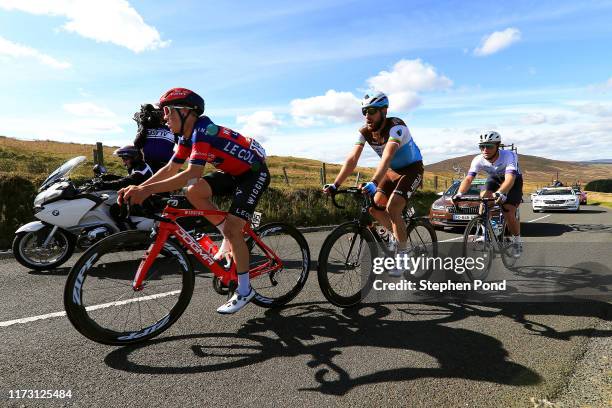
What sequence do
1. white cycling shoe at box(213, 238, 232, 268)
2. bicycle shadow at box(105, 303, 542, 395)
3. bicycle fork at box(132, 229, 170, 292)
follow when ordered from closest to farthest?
bicycle shadow at box(105, 303, 542, 395) → bicycle fork at box(132, 229, 170, 292) → white cycling shoe at box(213, 238, 232, 268)

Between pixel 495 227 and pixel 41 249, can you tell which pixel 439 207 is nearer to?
pixel 495 227

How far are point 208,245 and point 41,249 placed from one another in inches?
140

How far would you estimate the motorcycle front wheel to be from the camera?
5895mm

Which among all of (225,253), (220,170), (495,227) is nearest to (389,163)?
(220,170)

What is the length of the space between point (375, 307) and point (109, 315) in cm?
274

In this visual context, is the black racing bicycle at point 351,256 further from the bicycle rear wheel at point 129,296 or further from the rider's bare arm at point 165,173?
the rider's bare arm at point 165,173

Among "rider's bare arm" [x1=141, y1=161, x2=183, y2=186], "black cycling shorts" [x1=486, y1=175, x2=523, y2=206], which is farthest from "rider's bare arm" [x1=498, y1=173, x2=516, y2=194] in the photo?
"rider's bare arm" [x1=141, y1=161, x2=183, y2=186]

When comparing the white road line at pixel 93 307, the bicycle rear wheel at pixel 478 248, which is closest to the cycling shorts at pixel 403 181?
the bicycle rear wheel at pixel 478 248

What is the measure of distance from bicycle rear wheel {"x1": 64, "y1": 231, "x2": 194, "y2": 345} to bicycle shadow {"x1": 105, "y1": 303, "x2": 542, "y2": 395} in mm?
218

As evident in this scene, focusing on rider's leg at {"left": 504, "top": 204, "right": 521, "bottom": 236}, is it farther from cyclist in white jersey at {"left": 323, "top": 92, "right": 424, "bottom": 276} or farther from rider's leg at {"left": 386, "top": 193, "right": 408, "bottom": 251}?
rider's leg at {"left": 386, "top": 193, "right": 408, "bottom": 251}

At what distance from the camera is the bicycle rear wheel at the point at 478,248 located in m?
5.78

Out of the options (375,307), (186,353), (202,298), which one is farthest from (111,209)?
(375,307)

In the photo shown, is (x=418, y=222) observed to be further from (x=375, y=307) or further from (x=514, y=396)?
(x=514, y=396)

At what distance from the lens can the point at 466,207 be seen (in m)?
11.5
